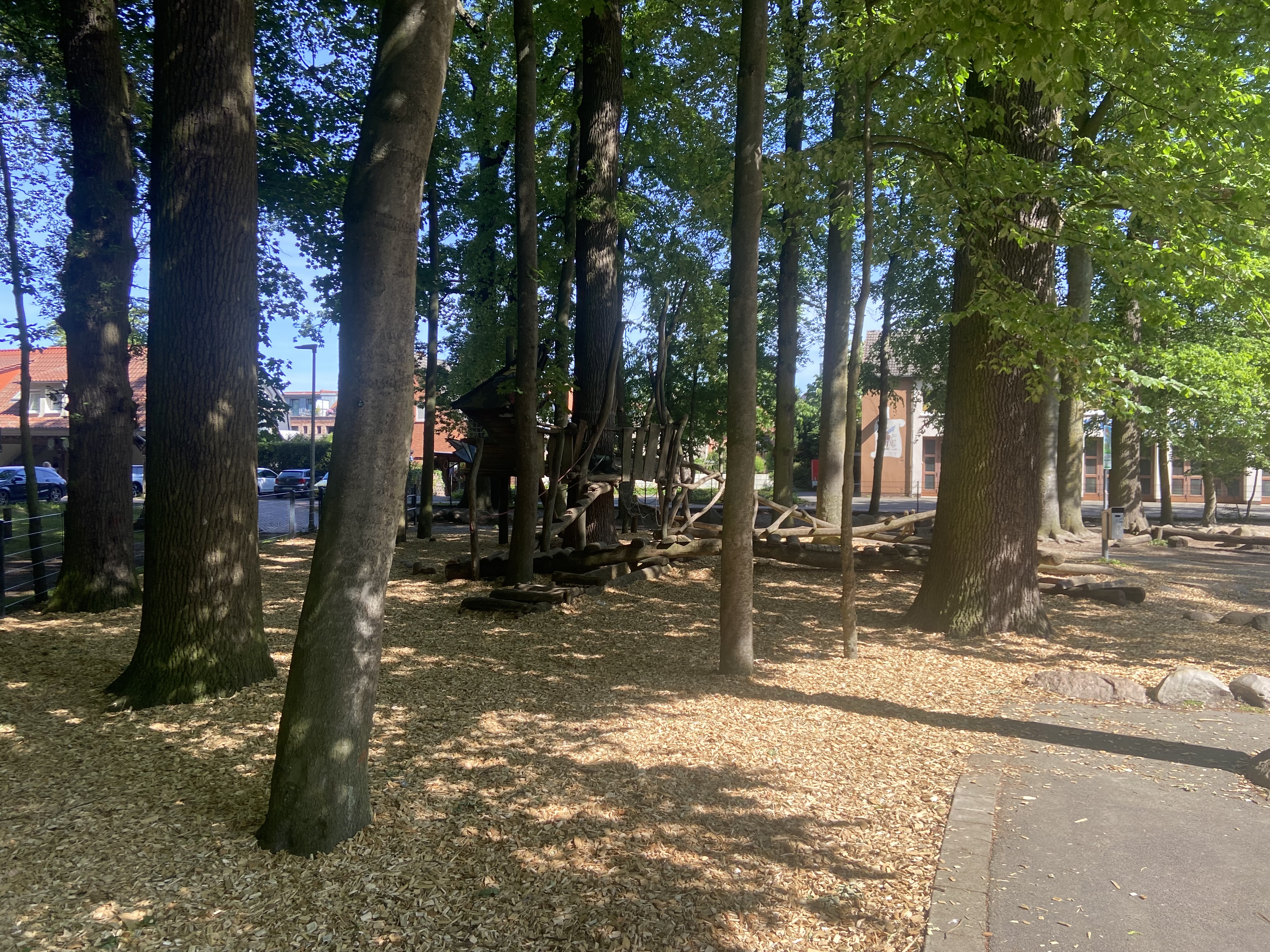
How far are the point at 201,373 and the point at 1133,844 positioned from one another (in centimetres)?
630

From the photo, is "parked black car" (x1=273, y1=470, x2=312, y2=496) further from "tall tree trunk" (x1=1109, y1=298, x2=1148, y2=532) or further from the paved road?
the paved road

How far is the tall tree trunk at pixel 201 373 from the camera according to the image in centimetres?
595

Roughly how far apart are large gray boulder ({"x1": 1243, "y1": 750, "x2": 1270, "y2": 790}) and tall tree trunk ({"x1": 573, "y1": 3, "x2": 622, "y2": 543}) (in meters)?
9.14

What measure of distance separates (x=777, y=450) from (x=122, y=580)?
513 inches

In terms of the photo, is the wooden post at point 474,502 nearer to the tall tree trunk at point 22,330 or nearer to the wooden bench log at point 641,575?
the wooden bench log at point 641,575

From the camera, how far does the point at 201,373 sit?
609cm

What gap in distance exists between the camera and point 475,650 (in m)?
7.73

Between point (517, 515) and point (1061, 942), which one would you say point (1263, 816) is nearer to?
point (1061, 942)

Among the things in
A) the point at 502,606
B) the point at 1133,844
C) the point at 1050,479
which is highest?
the point at 1050,479

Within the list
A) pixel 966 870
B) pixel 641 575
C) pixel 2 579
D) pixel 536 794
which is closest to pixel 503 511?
pixel 641 575

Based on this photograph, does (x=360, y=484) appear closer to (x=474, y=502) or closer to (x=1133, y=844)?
(x=1133, y=844)

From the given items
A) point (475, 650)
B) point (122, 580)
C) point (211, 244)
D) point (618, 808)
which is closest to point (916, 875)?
point (618, 808)

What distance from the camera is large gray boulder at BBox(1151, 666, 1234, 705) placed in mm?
6449

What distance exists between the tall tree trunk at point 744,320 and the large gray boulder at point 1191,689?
3152mm
